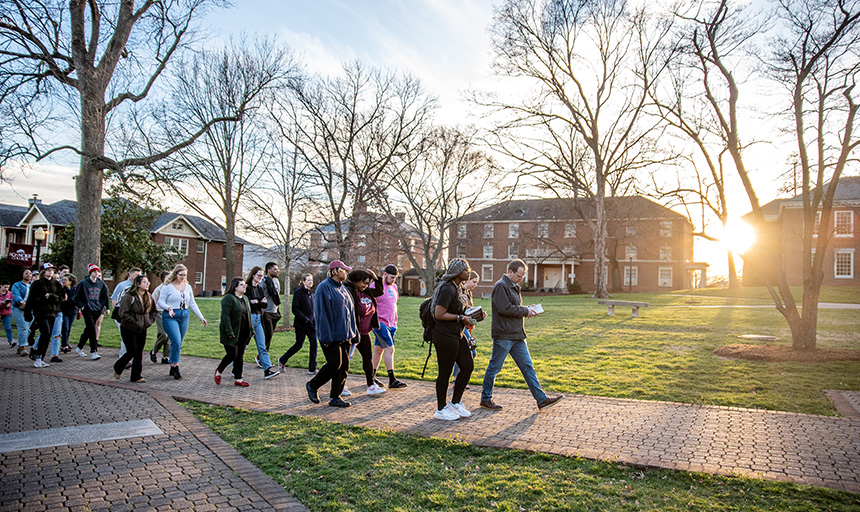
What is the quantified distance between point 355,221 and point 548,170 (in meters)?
11.3

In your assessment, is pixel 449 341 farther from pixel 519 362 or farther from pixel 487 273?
pixel 487 273

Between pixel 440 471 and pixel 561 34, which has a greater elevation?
pixel 561 34

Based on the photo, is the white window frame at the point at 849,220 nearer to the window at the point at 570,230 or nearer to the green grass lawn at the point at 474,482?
the window at the point at 570,230

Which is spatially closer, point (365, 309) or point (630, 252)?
point (365, 309)

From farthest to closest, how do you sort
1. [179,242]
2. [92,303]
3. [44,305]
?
[179,242] → [92,303] → [44,305]

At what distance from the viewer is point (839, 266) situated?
40656mm

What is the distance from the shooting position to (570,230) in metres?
56.1

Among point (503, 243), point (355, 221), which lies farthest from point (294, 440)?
point (503, 243)

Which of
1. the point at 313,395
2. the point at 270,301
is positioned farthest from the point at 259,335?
the point at 313,395

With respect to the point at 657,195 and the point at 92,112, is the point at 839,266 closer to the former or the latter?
the point at 657,195

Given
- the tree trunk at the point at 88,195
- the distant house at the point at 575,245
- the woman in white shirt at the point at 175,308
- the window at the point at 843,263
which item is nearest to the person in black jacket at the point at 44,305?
the woman in white shirt at the point at 175,308

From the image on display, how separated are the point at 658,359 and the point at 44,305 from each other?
39.2 ft

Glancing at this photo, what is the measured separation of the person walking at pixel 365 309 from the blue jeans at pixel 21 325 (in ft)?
27.8

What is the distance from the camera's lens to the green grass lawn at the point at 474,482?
13.0 ft
